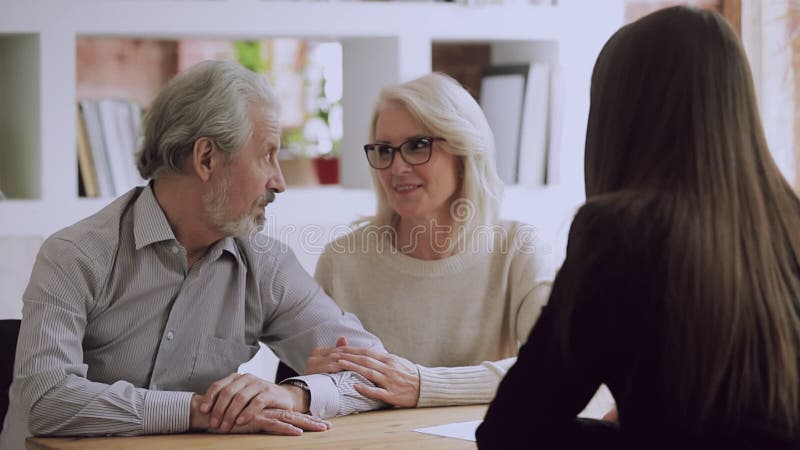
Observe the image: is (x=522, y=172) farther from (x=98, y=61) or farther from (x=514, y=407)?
(x=514, y=407)

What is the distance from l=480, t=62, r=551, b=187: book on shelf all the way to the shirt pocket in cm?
162

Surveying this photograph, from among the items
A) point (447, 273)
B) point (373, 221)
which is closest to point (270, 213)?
point (373, 221)

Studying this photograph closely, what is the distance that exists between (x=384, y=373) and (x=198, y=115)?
63 centimetres

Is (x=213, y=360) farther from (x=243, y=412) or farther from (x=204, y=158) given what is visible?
(x=204, y=158)

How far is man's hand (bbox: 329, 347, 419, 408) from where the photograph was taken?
2.12 metres

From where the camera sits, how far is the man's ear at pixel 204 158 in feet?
6.92

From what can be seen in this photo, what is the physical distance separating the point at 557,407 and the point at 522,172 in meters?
2.28

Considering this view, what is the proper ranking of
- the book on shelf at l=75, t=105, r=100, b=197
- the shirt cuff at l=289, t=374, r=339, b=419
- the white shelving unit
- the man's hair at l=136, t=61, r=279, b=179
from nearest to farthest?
the shirt cuff at l=289, t=374, r=339, b=419
the man's hair at l=136, t=61, r=279, b=179
the white shelving unit
the book on shelf at l=75, t=105, r=100, b=197

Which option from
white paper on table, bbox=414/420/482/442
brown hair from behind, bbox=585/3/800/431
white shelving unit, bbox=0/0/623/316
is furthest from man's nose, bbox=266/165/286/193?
white shelving unit, bbox=0/0/623/316

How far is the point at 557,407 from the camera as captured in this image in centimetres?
134

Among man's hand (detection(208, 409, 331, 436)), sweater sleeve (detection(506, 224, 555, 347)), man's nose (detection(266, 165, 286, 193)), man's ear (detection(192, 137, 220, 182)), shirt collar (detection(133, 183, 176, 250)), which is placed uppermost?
man's ear (detection(192, 137, 220, 182))

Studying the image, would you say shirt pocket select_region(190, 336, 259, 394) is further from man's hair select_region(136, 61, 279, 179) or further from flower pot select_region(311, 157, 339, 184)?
flower pot select_region(311, 157, 339, 184)

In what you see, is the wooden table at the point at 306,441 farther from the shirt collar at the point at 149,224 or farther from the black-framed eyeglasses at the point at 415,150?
the black-framed eyeglasses at the point at 415,150

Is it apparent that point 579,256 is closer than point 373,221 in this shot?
Yes
